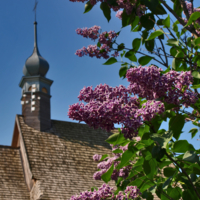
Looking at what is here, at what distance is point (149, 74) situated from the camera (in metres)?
1.61

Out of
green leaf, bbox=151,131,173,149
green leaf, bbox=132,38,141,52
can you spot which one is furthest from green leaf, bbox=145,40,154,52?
green leaf, bbox=151,131,173,149

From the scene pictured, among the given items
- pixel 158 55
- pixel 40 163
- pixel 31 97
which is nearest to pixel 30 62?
pixel 31 97

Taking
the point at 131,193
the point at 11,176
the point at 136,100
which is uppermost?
the point at 11,176

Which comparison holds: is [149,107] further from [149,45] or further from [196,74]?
[149,45]

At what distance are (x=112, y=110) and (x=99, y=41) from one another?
1.60m

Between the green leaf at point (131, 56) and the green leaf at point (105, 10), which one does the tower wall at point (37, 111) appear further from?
the green leaf at point (105, 10)

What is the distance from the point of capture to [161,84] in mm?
1604

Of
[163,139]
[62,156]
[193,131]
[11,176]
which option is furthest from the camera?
[62,156]

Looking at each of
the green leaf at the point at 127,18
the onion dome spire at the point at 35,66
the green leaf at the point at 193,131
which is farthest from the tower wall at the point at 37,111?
the green leaf at the point at 127,18

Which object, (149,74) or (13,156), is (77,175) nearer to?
(13,156)

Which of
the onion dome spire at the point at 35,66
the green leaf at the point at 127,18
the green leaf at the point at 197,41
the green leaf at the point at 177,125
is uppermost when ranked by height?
the onion dome spire at the point at 35,66

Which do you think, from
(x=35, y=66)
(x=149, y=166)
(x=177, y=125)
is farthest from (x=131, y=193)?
(x=35, y=66)

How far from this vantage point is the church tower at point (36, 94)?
13.0 metres

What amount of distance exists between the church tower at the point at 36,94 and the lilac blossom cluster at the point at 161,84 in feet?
37.9
